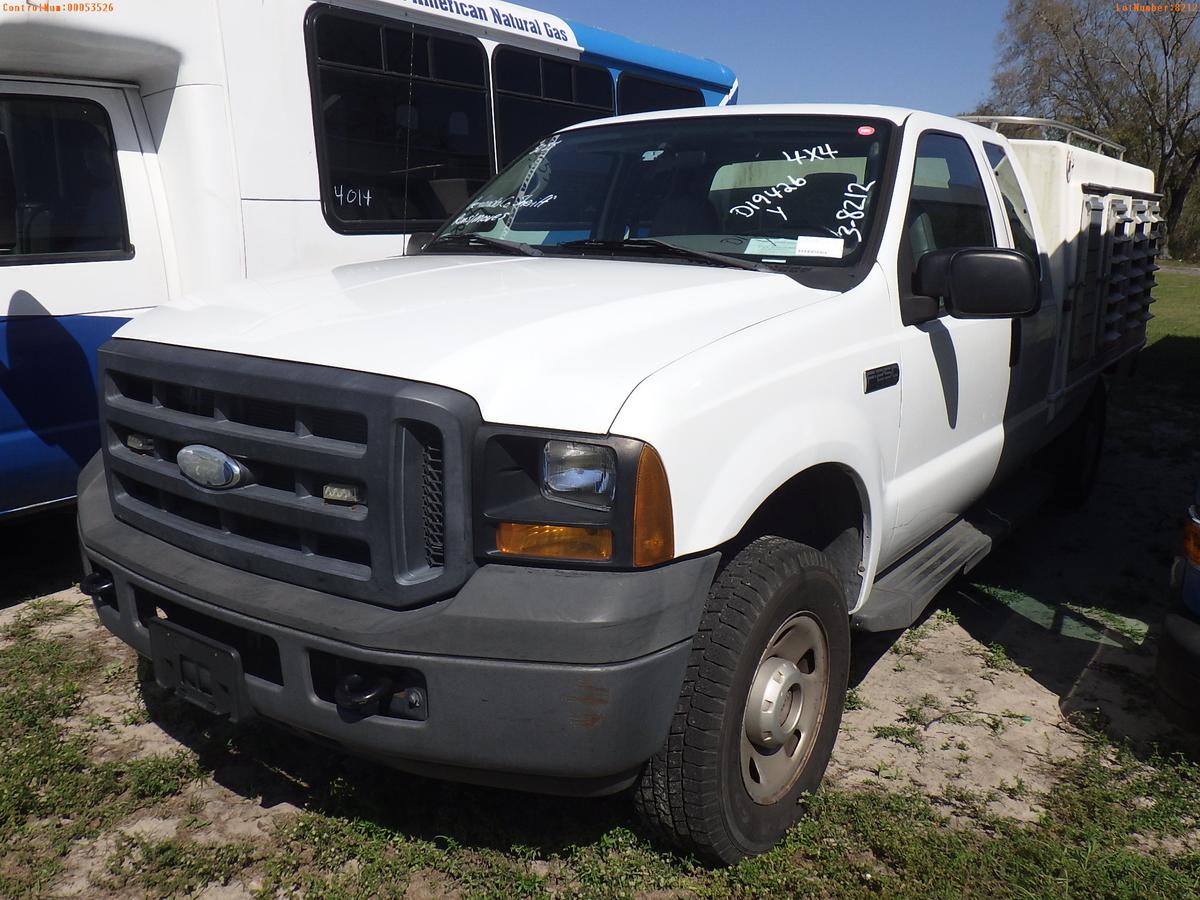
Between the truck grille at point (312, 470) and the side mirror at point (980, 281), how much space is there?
5.80 feet

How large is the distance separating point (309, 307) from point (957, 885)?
231cm

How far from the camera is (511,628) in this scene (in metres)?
2.20

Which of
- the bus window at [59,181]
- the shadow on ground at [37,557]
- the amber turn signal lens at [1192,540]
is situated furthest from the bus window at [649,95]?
the amber turn signal lens at [1192,540]

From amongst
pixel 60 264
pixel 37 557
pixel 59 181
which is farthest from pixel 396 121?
pixel 37 557

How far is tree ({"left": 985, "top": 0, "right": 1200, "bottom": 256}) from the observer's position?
125 feet

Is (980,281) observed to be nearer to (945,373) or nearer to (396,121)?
(945,373)

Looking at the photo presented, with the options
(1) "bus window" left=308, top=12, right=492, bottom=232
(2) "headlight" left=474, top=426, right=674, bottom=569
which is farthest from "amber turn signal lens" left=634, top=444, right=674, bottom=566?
(1) "bus window" left=308, top=12, right=492, bottom=232

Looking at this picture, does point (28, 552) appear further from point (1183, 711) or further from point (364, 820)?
point (1183, 711)

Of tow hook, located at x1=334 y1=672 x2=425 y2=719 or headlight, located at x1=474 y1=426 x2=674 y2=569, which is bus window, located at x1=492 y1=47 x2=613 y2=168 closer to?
headlight, located at x1=474 y1=426 x2=674 y2=569

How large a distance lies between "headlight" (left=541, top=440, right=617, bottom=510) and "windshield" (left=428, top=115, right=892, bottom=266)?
127cm

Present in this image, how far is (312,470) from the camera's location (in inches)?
94.3

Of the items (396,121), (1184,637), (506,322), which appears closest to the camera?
(506,322)

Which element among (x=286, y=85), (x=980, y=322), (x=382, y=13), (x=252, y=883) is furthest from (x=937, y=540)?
(x=382, y=13)

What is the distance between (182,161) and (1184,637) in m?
4.60
